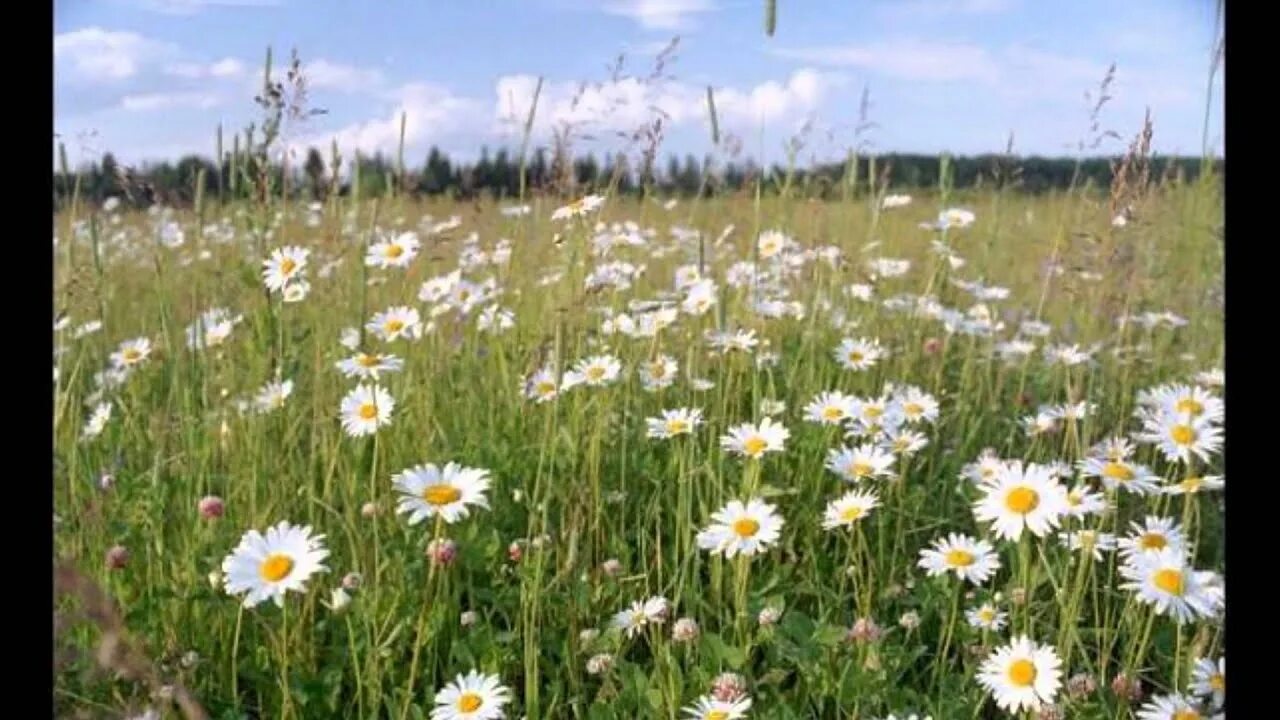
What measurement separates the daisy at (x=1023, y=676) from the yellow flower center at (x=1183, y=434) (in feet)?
1.31

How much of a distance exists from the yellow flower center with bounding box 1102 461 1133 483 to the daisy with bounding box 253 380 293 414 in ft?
3.25

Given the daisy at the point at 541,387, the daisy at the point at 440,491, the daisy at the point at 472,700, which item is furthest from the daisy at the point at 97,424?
the daisy at the point at 472,700

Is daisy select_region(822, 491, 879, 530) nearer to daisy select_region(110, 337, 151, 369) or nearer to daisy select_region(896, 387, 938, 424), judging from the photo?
daisy select_region(896, 387, 938, 424)

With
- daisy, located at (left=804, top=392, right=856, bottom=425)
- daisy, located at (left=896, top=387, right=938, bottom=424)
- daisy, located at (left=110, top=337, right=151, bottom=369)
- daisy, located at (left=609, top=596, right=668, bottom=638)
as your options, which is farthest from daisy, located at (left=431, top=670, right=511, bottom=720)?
daisy, located at (left=110, top=337, right=151, bottom=369)

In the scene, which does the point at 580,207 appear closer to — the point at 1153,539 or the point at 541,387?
the point at 541,387

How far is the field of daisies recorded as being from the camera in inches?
46.9

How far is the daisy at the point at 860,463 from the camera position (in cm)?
140

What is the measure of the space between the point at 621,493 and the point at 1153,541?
62 cm

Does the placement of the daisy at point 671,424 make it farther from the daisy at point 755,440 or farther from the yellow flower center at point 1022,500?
the yellow flower center at point 1022,500

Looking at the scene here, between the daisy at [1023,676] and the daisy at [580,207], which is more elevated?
the daisy at [580,207]
